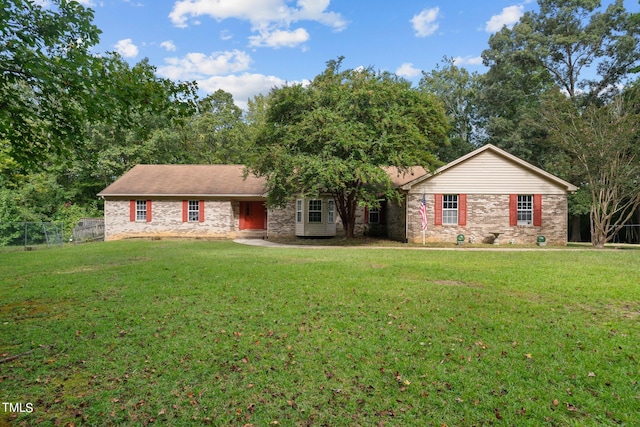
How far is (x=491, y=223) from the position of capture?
19234 millimetres

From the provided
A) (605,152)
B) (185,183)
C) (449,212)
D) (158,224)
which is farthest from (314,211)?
(605,152)

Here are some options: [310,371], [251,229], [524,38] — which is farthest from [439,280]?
[524,38]

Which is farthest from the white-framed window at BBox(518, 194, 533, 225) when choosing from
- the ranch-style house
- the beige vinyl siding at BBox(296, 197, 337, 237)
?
the beige vinyl siding at BBox(296, 197, 337, 237)

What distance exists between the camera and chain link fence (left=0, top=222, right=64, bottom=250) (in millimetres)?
16344

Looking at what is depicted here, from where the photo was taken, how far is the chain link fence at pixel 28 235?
1634cm

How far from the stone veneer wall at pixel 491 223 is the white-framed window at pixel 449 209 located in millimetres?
322

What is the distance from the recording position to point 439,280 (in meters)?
8.71

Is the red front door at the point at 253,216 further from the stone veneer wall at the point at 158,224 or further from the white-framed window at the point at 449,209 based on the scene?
the white-framed window at the point at 449,209

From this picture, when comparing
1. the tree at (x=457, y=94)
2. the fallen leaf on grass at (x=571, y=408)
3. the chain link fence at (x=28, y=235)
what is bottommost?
the fallen leaf on grass at (x=571, y=408)

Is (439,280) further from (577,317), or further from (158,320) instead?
(158,320)

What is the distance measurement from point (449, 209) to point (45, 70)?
59.0 ft

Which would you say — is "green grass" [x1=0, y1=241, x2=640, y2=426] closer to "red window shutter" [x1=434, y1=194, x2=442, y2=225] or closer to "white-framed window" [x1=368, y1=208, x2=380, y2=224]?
"red window shutter" [x1=434, y1=194, x2=442, y2=225]

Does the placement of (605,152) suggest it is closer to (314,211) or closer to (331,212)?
(331,212)

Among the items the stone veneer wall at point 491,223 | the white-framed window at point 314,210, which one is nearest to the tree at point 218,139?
the white-framed window at point 314,210
